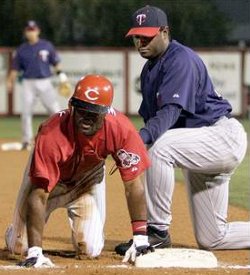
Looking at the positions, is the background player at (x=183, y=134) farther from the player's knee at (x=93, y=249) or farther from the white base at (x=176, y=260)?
the white base at (x=176, y=260)

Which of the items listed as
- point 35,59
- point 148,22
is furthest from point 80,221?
point 35,59

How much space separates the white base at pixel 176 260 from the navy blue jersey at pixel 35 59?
30.1ft

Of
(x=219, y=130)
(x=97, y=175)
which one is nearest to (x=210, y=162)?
(x=219, y=130)

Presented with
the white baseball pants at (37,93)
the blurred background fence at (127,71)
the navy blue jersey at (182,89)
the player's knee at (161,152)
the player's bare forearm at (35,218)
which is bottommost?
the blurred background fence at (127,71)

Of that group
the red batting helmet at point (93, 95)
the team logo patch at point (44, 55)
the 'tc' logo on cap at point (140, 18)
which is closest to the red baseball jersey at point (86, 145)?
the red batting helmet at point (93, 95)

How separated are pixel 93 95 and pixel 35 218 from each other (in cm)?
80

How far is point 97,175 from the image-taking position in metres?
6.52

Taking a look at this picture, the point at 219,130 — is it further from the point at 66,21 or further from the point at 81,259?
the point at 66,21

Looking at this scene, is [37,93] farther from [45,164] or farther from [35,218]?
[35,218]

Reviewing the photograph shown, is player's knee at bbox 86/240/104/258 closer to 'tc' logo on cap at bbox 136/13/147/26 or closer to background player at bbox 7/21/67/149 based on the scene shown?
'tc' logo on cap at bbox 136/13/147/26

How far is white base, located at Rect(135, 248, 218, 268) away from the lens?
5855mm

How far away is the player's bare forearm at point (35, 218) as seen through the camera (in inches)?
223

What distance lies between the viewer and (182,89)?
632 cm

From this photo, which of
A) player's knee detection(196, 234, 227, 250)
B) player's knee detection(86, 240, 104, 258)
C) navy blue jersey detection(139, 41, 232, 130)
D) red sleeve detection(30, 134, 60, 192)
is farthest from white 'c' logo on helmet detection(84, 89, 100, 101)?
player's knee detection(196, 234, 227, 250)
